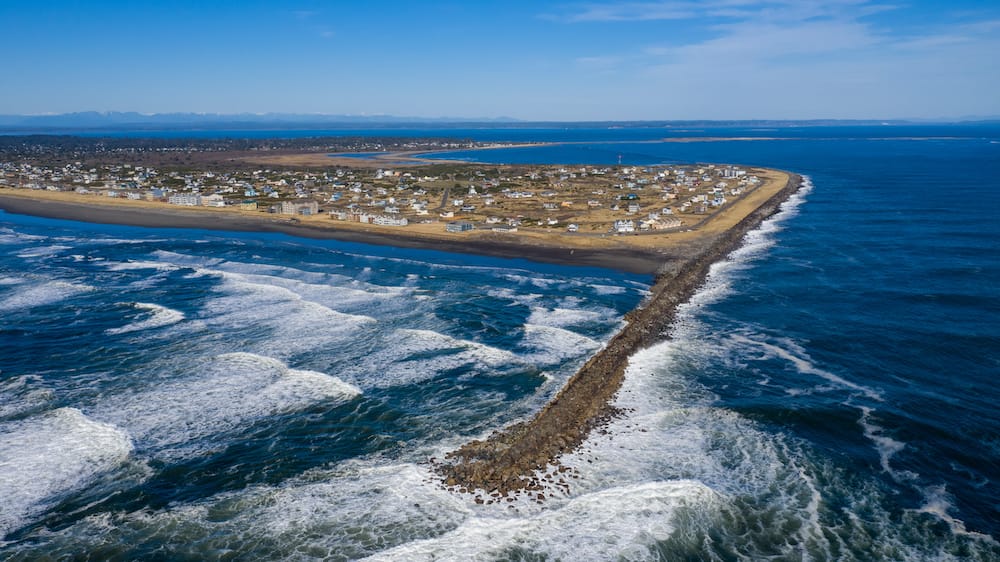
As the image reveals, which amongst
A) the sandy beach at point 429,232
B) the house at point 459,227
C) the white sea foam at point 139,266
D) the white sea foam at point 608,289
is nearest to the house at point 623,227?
the sandy beach at point 429,232

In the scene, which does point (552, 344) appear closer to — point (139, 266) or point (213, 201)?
point (139, 266)

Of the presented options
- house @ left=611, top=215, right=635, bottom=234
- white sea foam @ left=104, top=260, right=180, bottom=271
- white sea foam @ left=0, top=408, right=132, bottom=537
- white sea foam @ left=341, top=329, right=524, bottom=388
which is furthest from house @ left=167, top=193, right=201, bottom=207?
white sea foam @ left=0, top=408, right=132, bottom=537

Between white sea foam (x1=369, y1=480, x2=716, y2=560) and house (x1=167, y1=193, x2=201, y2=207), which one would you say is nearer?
white sea foam (x1=369, y1=480, x2=716, y2=560)

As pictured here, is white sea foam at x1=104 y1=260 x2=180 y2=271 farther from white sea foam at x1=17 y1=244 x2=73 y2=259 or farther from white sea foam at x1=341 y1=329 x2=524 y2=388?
white sea foam at x1=341 y1=329 x2=524 y2=388

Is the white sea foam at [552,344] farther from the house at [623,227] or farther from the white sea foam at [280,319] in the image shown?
the house at [623,227]

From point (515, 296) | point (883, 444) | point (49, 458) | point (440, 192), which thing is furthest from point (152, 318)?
point (440, 192)

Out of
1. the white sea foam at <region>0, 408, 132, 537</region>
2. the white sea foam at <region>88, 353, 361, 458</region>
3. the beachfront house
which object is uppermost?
the beachfront house

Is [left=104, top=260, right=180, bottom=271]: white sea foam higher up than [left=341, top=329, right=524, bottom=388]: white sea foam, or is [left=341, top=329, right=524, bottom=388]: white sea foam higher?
[left=104, top=260, right=180, bottom=271]: white sea foam

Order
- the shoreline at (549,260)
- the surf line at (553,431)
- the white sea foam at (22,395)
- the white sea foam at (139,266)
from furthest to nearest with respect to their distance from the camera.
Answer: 1. the white sea foam at (139,266)
2. the white sea foam at (22,395)
3. the shoreline at (549,260)
4. the surf line at (553,431)

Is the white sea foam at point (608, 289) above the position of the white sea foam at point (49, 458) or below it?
above
